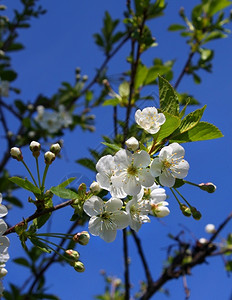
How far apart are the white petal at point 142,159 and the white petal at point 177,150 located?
11 cm

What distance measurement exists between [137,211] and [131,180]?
0.41 ft

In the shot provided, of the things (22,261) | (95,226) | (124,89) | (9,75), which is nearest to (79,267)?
(95,226)

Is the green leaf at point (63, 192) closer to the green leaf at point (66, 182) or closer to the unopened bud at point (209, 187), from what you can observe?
the green leaf at point (66, 182)

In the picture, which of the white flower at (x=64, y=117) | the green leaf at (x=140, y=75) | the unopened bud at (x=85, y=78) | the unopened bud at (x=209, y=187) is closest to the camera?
the unopened bud at (x=209, y=187)

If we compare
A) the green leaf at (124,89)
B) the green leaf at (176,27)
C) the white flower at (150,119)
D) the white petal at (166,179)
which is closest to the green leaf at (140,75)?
the green leaf at (124,89)

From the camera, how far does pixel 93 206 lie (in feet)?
3.87

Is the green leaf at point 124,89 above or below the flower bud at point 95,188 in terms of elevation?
above

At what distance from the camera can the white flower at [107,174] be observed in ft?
3.93

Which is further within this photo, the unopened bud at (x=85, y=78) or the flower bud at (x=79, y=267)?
the unopened bud at (x=85, y=78)

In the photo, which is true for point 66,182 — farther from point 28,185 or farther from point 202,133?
point 202,133

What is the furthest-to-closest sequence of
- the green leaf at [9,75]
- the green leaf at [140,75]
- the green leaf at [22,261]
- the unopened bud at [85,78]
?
the unopened bud at [85,78], the green leaf at [9,75], the green leaf at [22,261], the green leaf at [140,75]

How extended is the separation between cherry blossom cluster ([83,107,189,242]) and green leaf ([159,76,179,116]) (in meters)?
0.04

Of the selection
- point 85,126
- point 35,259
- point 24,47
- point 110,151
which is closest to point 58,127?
point 85,126

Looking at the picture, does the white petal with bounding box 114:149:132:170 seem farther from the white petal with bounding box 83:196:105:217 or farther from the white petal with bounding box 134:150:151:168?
the white petal with bounding box 83:196:105:217
